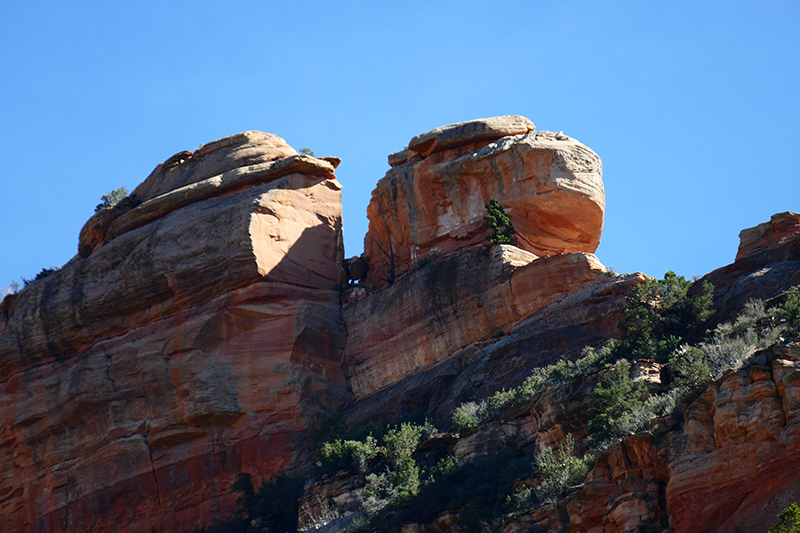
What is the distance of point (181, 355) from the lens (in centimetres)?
4169

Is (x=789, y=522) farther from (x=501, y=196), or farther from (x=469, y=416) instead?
(x=501, y=196)

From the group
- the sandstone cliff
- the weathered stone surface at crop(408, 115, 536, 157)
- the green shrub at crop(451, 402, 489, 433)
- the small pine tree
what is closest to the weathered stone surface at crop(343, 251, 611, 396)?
the sandstone cliff

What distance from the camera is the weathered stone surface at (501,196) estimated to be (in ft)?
137

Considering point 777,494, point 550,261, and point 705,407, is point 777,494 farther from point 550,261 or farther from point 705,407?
point 550,261

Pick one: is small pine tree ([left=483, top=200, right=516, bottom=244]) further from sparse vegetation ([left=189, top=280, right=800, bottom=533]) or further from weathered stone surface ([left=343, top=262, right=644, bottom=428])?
sparse vegetation ([left=189, top=280, right=800, bottom=533])

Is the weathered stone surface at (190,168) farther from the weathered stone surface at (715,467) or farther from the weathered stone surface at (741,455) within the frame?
the weathered stone surface at (741,455)

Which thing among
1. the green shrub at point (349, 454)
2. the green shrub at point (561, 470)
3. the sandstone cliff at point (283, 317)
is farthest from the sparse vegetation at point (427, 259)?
the green shrub at point (561, 470)

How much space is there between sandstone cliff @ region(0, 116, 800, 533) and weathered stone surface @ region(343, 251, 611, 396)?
0.08 metres

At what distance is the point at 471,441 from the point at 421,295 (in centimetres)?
1061

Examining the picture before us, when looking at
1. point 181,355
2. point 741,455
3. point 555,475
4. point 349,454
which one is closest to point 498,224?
point 349,454

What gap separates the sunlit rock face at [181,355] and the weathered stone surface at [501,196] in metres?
4.40

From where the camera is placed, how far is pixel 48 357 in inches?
1806

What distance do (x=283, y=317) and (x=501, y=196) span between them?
33.3 feet

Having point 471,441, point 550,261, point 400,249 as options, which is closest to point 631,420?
point 471,441
